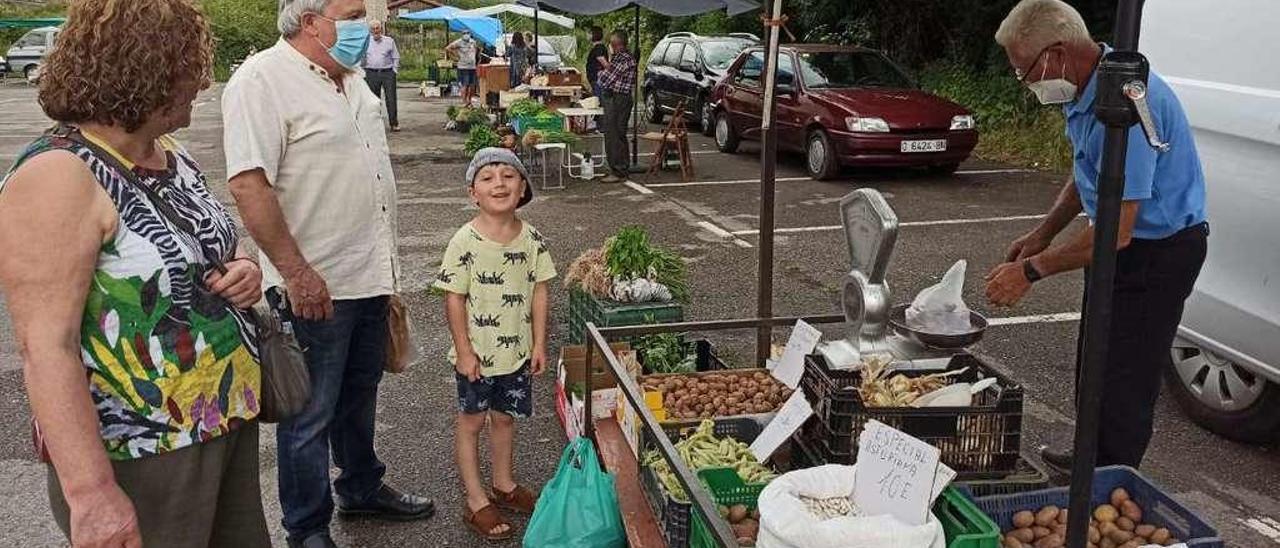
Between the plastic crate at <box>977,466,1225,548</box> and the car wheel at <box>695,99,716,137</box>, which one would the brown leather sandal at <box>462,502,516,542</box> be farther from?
the car wheel at <box>695,99,716,137</box>

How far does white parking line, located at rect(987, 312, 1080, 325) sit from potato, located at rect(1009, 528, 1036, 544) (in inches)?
152

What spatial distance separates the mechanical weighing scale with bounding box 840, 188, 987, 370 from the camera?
10.0ft

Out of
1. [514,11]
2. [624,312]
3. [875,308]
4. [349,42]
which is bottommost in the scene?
[624,312]

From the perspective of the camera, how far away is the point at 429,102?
2400cm

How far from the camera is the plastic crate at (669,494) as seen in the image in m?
2.80

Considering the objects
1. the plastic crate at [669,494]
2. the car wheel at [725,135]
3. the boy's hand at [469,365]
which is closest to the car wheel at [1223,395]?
the plastic crate at [669,494]

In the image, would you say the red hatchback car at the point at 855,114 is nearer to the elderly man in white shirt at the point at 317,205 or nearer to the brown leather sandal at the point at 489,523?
the brown leather sandal at the point at 489,523

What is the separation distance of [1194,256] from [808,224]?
243 inches

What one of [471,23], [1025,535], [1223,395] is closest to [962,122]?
[1223,395]

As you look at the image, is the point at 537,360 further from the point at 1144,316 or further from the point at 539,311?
the point at 1144,316

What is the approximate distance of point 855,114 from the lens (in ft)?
36.7

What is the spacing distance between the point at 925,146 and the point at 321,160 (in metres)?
9.26

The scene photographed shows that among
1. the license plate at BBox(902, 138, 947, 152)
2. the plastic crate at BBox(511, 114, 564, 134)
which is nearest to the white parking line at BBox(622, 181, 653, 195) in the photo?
the plastic crate at BBox(511, 114, 564, 134)

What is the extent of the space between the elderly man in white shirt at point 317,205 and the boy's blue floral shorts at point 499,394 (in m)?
0.34
